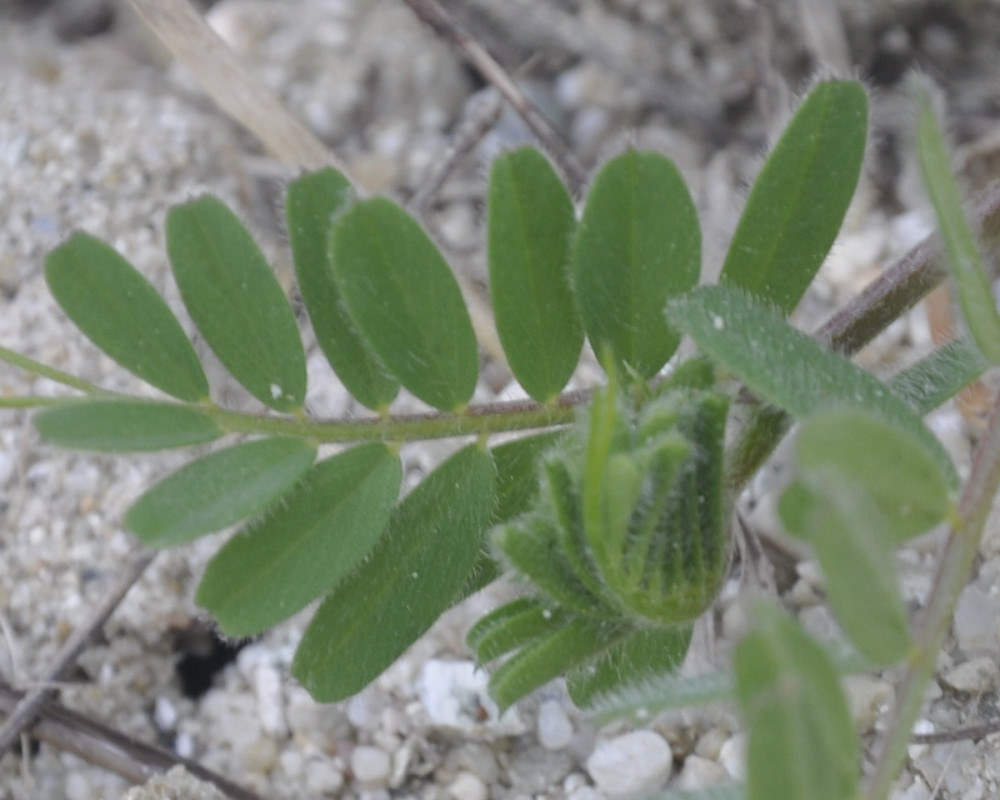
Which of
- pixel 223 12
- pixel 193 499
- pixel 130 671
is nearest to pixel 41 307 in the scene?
pixel 130 671

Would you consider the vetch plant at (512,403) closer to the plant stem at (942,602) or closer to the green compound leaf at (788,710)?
the plant stem at (942,602)

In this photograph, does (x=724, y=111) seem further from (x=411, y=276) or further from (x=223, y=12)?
(x=411, y=276)

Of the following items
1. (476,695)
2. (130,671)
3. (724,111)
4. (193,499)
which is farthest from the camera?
(724,111)

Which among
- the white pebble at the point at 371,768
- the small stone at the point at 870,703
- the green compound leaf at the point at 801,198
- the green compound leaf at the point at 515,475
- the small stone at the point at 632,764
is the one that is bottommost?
the small stone at the point at 870,703

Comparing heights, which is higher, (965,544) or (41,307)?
(41,307)

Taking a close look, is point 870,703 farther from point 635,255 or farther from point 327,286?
point 327,286

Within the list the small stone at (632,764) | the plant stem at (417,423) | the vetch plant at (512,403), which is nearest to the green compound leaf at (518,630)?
the vetch plant at (512,403)

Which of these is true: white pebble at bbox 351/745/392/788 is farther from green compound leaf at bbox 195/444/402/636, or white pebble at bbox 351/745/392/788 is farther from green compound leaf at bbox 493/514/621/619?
green compound leaf at bbox 493/514/621/619
